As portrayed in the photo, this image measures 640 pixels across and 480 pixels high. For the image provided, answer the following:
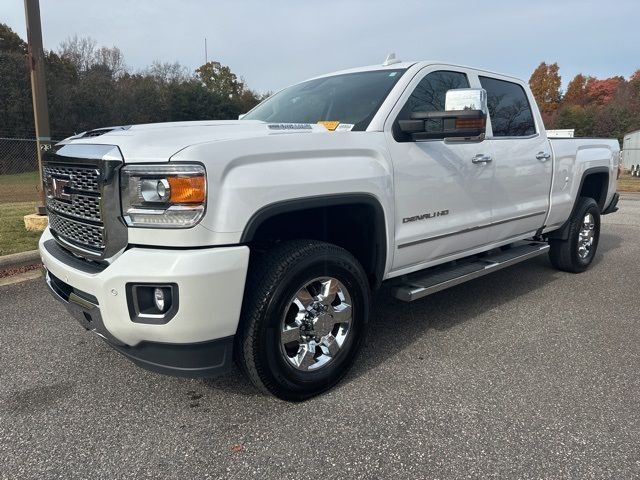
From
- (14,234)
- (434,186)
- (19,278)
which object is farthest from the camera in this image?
(14,234)

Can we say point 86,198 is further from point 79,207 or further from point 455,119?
point 455,119

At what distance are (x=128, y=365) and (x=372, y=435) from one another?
1704 millimetres

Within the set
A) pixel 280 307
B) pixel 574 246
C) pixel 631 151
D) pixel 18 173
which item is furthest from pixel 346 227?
pixel 631 151

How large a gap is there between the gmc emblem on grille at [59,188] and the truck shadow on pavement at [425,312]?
4.49 ft

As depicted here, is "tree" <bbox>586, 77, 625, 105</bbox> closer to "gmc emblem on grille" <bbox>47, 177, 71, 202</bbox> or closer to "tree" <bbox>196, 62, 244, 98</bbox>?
"tree" <bbox>196, 62, 244, 98</bbox>

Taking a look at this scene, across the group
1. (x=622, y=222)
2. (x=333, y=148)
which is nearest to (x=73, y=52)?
(x=622, y=222)

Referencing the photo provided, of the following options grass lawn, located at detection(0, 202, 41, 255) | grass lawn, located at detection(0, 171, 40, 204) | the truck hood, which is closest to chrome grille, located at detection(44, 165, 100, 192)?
the truck hood

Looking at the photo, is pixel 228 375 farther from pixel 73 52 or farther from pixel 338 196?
pixel 73 52

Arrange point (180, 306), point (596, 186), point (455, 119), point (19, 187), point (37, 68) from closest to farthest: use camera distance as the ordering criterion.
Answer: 1. point (180, 306)
2. point (455, 119)
3. point (596, 186)
4. point (37, 68)
5. point (19, 187)

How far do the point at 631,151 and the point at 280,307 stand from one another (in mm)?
35763

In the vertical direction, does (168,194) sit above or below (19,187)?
A: above

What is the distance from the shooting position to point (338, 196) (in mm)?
2820

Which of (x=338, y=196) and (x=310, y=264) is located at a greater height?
(x=338, y=196)

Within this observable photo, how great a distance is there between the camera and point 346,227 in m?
3.27
